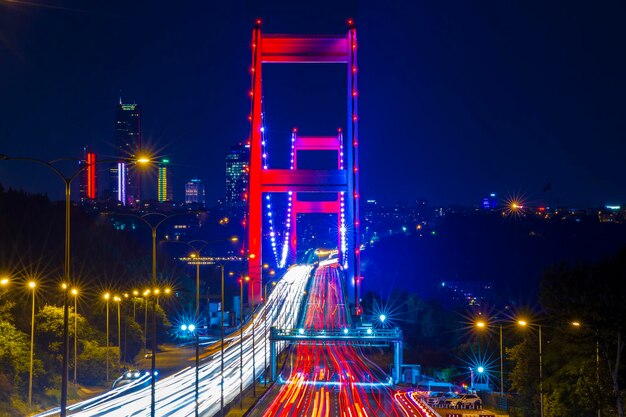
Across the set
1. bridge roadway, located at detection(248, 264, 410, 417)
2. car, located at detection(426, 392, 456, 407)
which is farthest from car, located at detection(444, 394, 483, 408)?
bridge roadway, located at detection(248, 264, 410, 417)

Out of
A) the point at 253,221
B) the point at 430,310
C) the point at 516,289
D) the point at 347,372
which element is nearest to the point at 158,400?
the point at 347,372

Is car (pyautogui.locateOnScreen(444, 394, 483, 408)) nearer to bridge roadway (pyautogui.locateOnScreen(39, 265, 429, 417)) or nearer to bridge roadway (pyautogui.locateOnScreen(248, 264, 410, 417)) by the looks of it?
bridge roadway (pyautogui.locateOnScreen(39, 265, 429, 417))

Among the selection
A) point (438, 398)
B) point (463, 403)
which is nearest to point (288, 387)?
point (438, 398)

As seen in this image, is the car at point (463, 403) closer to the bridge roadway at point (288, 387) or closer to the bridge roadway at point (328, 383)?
the bridge roadway at point (288, 387)

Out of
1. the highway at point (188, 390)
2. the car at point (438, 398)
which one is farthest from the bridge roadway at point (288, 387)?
the car at point (438, 398)

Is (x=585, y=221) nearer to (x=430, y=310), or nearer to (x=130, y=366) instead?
(x=430, y=310)

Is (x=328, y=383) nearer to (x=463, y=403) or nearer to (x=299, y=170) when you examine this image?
(x=463, y=403)
